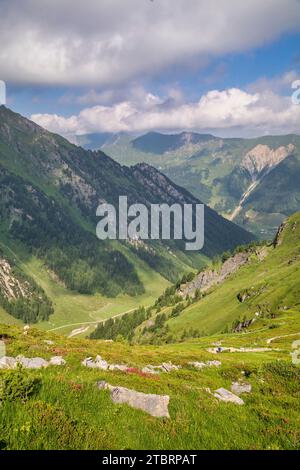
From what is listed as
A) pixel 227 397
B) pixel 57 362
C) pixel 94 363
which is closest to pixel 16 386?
pixel 227 397

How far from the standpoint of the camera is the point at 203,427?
44.9ft

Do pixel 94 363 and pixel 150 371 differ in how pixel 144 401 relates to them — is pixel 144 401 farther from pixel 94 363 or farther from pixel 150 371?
pixel 150 371

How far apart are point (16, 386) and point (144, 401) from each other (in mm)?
5352

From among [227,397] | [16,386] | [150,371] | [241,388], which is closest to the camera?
[16,386]

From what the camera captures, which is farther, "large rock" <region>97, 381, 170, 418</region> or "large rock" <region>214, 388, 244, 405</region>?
"large rock" <region>214, 388, 244, 405</region>

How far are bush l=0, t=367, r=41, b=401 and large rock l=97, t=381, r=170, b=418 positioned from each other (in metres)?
3.53

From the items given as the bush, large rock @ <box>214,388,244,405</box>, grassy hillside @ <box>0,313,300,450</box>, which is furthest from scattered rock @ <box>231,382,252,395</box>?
the bush

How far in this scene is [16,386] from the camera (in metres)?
12.7

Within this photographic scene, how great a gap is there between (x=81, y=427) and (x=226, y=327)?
606 feet

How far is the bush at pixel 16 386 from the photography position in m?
12.4

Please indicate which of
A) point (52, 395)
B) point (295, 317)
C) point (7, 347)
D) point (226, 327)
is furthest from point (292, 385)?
point (226, 327)

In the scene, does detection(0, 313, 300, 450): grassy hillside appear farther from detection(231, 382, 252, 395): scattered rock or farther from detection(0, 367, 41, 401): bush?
detection(231, 382, 252, 395): scattered rock

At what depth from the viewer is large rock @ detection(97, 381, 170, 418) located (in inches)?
591
